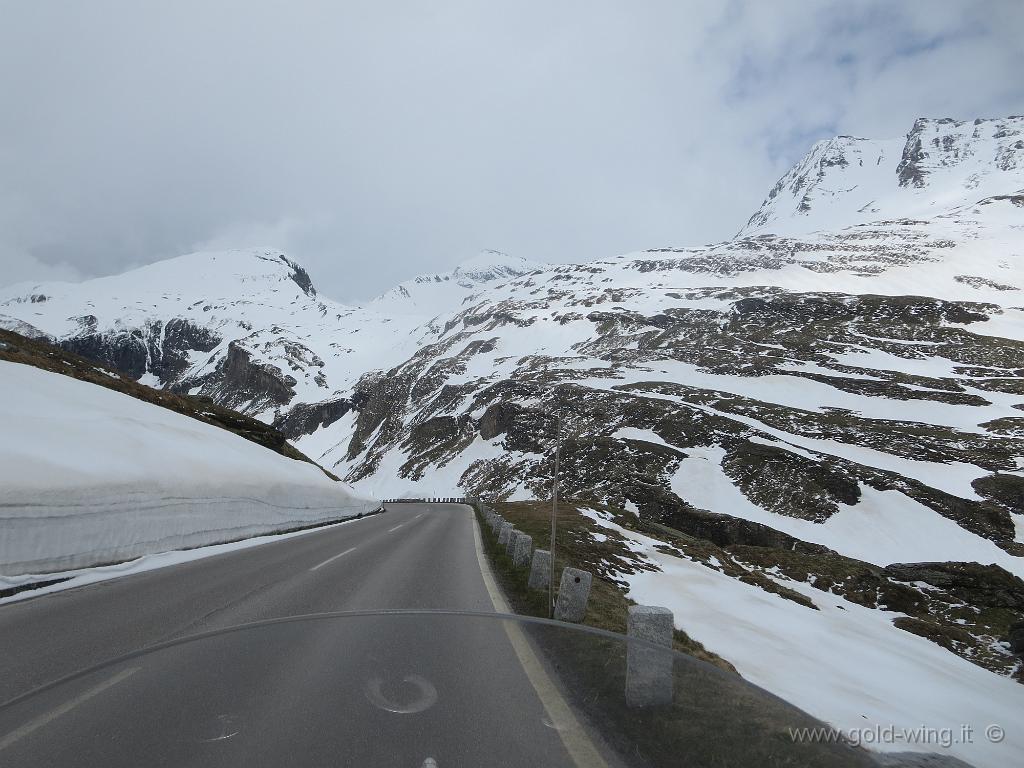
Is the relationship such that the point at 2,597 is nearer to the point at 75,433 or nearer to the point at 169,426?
the point at 75,433

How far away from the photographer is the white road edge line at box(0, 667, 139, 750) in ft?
12.0

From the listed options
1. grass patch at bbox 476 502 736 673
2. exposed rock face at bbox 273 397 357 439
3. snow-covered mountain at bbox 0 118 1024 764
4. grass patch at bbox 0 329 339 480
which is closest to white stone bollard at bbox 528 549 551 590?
grass patch at bbox 476 502 736 673

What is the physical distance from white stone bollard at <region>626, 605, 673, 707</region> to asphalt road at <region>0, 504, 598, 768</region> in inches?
29.6

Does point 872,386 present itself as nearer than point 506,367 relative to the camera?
Yes

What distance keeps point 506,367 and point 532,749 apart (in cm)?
12600

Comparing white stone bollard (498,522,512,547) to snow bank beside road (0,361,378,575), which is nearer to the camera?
snow bank beside road (0,361,378,575)

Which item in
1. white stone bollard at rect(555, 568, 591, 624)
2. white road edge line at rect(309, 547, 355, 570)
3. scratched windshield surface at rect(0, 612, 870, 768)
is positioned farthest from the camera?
white road edge line at rect(309, 547, 355, 570)

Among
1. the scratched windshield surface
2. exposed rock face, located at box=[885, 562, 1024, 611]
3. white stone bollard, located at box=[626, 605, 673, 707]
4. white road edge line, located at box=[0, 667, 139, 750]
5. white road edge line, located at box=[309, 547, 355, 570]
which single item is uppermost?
exposed rock face, located at box=[885, 562, 1024, 611]

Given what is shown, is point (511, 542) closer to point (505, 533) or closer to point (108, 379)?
point (505, 533)

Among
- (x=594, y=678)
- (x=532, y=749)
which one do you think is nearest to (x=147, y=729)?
(x=532, y=749)

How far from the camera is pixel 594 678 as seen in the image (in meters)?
4.82

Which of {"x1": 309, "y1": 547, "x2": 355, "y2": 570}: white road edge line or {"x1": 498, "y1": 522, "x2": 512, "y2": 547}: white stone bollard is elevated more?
{"x1": 498, "y1": 522, "x2": 512, "y2": 547}: white stone bollard

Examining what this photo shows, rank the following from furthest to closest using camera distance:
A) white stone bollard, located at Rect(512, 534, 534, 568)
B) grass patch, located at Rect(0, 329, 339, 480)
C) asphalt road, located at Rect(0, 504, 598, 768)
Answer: grass patch, located at Rect(0, 329, 339, 480) < white stone bollard, located at Rect(512, 534, 534, 568) < asphalt road, located at Rect(0, 504, 598, 768)

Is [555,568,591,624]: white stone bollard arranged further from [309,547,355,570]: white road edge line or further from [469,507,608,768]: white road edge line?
[309,547,355,570]: white road edge line
